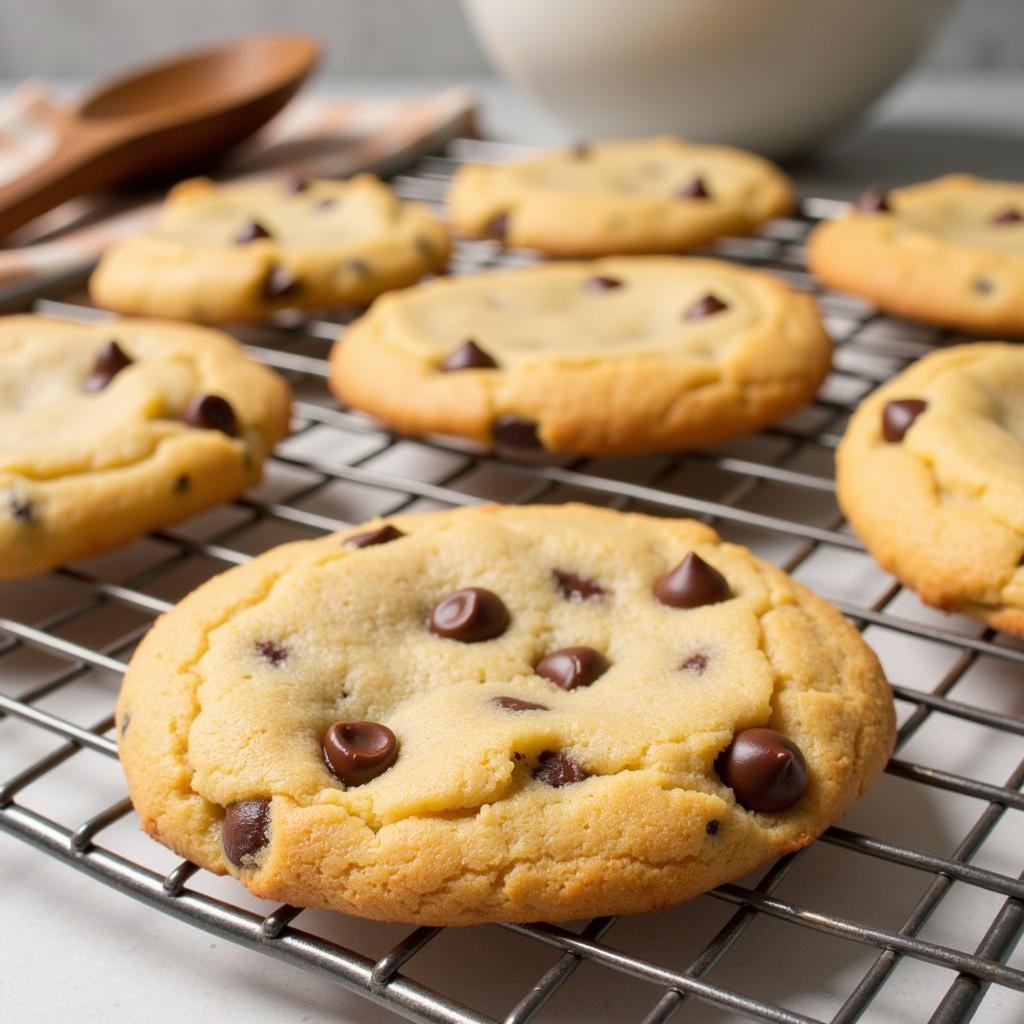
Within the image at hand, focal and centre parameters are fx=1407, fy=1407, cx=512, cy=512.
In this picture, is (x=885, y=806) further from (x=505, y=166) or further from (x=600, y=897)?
(x=505, y=166)

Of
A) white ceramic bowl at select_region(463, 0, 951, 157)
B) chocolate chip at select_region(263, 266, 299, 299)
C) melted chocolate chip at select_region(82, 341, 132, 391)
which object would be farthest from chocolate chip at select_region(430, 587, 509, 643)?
white ceramic bowl at select_region(463, 0, 951, 157)

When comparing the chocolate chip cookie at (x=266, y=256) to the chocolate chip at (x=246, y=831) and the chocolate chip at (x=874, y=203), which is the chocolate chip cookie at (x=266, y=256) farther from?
the chocolate chip at (x=246, y=831)

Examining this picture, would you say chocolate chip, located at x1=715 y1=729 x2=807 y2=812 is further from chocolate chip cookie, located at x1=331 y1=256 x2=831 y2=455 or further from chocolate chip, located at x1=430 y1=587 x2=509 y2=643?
chocolate chip cookie, located at x1=331 y1=256 x2=831 y2=455

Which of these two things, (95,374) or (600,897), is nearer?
(600,897)

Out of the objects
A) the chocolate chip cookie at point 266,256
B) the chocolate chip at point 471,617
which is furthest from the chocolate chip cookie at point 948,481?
the chocolate chip cookie at point 266,256

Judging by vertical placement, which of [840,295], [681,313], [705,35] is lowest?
[840,295]

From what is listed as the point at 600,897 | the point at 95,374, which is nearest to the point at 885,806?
the point at 600,897
